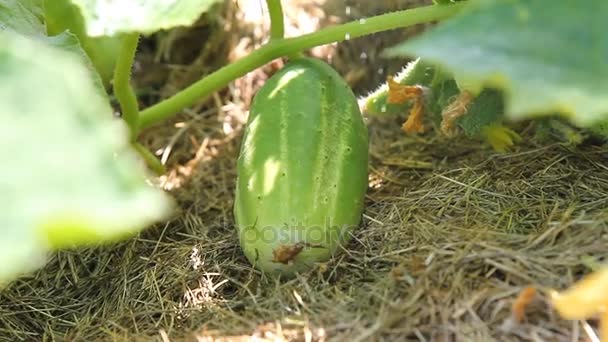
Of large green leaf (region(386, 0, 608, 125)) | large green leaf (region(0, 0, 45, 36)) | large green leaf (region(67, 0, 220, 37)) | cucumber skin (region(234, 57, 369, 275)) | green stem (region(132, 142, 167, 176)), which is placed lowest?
green stem (region(132, 142, 167, 176))

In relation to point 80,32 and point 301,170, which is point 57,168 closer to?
point 301,170

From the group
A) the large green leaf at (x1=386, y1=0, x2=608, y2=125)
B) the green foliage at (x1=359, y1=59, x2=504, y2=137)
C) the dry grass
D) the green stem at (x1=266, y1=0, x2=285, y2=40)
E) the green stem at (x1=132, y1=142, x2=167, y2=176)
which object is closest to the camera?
the large green leaf at (x1=386, y1=0, x2=608, y2=125)

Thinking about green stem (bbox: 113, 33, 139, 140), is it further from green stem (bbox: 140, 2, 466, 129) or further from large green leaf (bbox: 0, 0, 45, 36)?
large green leaf (bbox: 0, 0, 45, 36)

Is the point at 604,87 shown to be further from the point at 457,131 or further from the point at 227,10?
the point at 227,10

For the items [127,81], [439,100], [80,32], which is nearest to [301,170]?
[439,100]

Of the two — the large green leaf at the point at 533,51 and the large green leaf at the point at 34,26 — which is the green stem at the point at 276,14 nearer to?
the large green leaf at the point at 34,26

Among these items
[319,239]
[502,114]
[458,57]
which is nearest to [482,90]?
[502,114]

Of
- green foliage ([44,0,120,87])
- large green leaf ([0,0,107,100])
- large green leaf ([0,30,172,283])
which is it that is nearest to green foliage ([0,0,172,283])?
large green leaf ([0,30,172,283])
